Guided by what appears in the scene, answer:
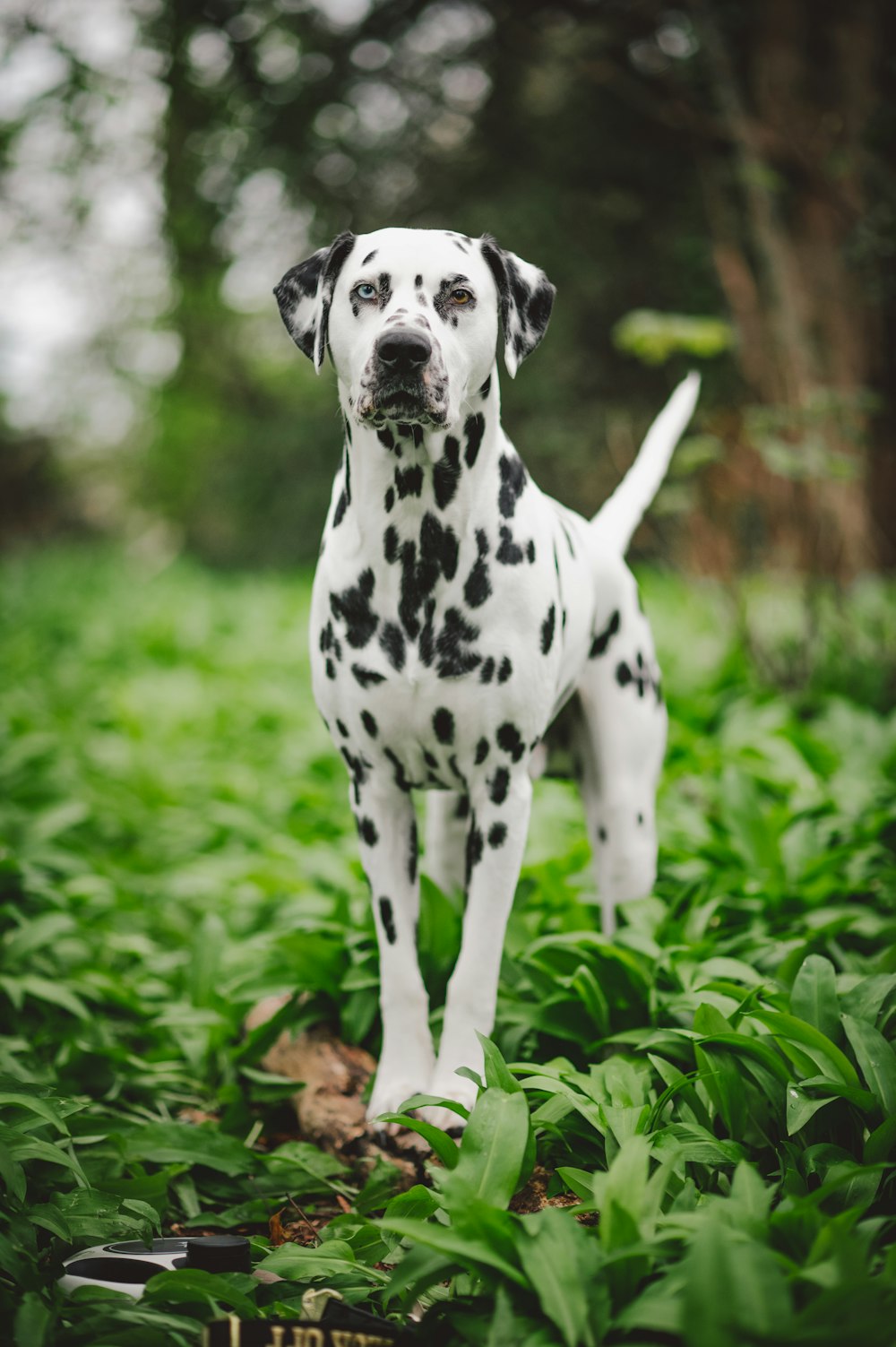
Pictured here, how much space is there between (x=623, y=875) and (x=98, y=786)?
12.7ft

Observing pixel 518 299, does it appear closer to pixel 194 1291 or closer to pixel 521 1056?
pixel 521 1056

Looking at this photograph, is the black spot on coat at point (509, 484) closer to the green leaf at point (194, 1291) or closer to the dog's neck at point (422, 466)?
the dog's neck at point (422, 466)

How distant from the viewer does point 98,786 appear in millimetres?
6344

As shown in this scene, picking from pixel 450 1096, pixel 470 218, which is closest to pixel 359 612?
pixel 450 1096

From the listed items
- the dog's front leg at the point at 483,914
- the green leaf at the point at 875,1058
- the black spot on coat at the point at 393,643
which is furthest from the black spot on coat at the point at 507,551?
the green leaf at the point at 875,1058

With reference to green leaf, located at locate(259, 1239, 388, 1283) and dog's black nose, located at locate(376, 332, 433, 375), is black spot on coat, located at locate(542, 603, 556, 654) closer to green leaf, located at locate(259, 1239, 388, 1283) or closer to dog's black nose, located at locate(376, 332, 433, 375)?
dog's black nose, located at locate(376, 332, 433, 375)

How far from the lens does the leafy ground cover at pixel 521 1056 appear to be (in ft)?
6.69

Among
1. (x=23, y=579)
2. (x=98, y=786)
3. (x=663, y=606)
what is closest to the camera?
(x=98, y=786)

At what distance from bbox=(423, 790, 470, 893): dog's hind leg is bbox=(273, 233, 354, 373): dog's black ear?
4.78 feet

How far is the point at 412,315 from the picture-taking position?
243 centimetres

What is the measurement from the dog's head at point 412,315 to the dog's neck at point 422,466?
3.6 inches

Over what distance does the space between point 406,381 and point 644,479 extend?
183 cm

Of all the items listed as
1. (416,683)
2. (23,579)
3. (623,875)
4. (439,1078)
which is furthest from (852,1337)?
(23,579)

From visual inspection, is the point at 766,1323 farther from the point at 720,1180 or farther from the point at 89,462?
the point at 89,462
